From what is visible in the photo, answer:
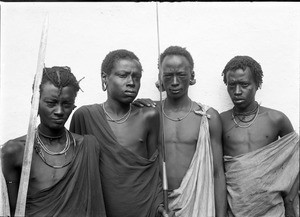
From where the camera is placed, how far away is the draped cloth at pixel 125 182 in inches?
145

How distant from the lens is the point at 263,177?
160 inches

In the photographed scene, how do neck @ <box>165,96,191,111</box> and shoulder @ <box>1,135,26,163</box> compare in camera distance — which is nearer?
shoulder @ <box>1,135,26,163</box>

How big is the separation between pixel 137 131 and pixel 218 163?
79 cm

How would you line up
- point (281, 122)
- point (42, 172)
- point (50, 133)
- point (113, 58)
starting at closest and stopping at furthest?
point (42, 172) < point (50, 133) < point (113, 58) < point (281, 122)

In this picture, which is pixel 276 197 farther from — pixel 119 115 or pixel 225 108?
pixel 119 115

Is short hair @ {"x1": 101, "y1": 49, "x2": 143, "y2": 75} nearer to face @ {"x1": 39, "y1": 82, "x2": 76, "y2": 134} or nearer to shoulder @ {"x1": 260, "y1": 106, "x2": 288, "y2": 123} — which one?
face @ {"x1": 39, "y1": 82, "x2": 76, "y2": 134}

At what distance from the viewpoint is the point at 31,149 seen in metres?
3.12

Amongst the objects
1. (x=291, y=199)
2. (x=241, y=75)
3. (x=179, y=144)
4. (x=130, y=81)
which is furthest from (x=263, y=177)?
(x=130, y=81)

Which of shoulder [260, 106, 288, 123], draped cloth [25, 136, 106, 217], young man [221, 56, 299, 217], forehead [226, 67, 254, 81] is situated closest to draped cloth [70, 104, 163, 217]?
draped cloth [25, 136, 106, 217]

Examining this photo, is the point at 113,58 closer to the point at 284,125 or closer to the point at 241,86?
the point at 241,86

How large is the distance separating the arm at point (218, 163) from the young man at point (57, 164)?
3.62 feet

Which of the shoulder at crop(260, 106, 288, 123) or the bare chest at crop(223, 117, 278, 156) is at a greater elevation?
the shoulder at crop(260, 106, 288, 123)

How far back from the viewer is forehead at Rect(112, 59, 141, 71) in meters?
3.85

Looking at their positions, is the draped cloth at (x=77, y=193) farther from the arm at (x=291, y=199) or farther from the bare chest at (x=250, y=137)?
the arm at (x=291, y=199)
